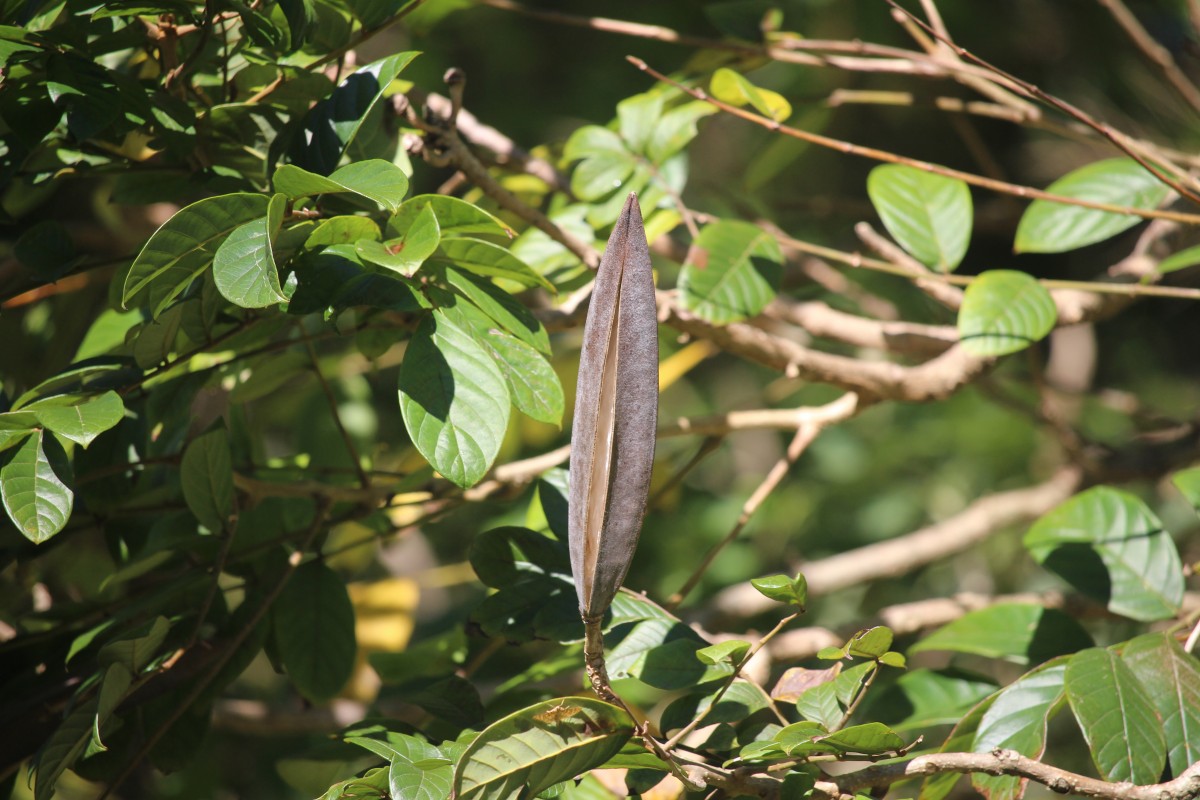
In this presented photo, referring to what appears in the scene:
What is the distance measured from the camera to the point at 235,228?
2.14 ft

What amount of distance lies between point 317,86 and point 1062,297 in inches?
33.4

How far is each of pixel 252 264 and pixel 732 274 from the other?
1.69ft

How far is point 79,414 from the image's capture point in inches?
25.8

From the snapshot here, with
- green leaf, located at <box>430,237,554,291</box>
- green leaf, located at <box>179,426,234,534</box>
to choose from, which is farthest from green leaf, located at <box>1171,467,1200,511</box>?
green leaf, located at <box>179,426,234,534</box>

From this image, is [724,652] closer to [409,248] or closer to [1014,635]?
[409,248]

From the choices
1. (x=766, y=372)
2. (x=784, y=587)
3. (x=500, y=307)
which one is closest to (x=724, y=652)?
(x=784, y=587)

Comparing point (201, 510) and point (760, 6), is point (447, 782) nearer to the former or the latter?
point (201, 510)

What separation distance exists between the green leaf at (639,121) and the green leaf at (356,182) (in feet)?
1.65

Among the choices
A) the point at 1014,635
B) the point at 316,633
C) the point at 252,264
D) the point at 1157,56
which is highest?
the point at 1157,56

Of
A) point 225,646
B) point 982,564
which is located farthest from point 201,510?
point 982,564

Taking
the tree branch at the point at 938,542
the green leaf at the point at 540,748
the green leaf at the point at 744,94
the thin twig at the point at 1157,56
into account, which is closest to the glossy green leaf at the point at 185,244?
the green leaf at the point at 540,748

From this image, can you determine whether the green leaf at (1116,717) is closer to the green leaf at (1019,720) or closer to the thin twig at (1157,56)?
the green leaf at (1019,720)

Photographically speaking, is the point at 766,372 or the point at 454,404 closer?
the point at 454,404

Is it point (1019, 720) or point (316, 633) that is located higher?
point (1019, 720)
